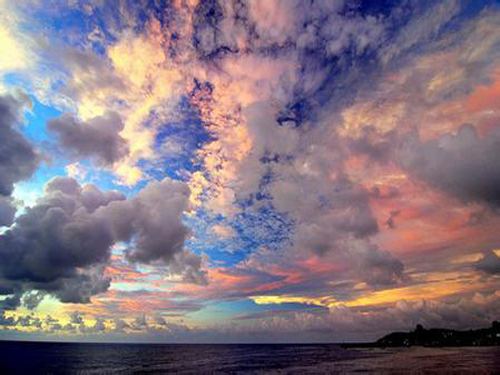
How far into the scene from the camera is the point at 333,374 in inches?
3666

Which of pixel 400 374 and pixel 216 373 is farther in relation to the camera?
pixel 216 373

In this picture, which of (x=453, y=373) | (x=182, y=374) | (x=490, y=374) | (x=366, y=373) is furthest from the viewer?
(x=182, y=374)

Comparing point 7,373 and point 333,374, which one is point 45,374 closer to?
point 7,373

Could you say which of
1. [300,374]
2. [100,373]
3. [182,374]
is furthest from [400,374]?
[100,373]

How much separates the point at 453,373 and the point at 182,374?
270 feet

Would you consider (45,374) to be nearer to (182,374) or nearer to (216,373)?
(182,374)

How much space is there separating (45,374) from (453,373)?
129579mm

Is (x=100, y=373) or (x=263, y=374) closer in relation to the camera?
(x=263, y=374)

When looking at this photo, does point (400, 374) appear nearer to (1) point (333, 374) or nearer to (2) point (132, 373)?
(1) point (333, 374)

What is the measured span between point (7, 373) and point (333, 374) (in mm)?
111826

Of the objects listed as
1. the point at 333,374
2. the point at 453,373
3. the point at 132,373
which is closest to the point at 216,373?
the point at 132,373

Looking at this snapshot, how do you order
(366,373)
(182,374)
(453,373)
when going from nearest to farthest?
1. (453,373)
2. (366,373)
3. (182,374)

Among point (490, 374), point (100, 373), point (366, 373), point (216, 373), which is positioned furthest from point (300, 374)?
point (100, 373)

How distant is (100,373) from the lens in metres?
102
